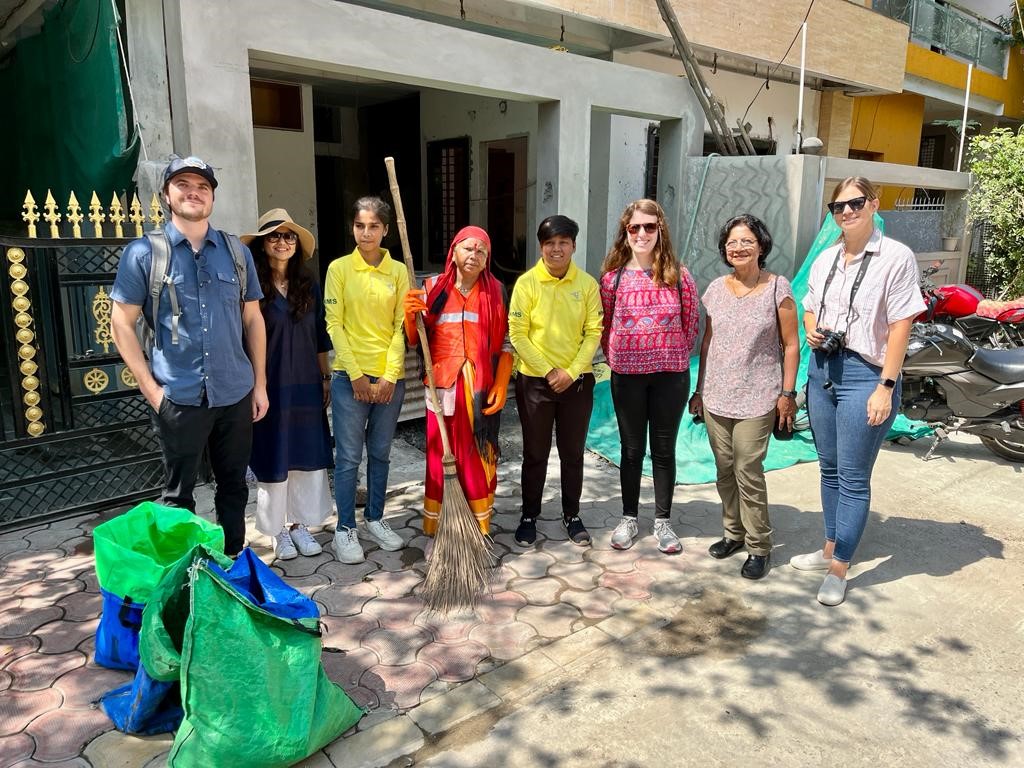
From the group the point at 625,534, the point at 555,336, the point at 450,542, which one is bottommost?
the point at 625,534

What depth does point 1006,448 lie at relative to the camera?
17.9 feet

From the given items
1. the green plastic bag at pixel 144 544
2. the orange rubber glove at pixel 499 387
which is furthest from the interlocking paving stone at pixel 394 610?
the orange rubber glove at pixel 499 387

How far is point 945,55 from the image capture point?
1303 cm

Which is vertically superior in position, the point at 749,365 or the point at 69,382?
the point at 749,365

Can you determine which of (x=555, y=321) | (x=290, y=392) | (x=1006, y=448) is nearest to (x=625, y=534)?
(x=555, y=321)

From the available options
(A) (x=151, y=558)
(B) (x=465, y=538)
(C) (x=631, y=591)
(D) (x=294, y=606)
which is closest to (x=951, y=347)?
(C) (x=631, y=591)

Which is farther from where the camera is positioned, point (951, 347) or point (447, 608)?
point (951, 347)

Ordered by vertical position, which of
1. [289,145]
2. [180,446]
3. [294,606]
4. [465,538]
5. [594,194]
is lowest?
[465,538]

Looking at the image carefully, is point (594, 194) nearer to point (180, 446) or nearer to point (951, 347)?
point (951, 347)

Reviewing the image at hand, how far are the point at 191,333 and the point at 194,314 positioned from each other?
8 cm

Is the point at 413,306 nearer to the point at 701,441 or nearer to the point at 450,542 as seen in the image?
the point at 450,542

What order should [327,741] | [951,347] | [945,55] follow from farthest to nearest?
[945,55], [951,347], [327,741]

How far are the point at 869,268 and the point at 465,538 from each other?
7.25ft

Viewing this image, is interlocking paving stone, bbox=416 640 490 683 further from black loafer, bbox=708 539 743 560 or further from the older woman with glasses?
the older woman with glasses
